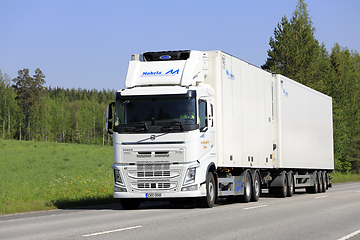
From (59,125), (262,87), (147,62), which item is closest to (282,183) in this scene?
(262,87)

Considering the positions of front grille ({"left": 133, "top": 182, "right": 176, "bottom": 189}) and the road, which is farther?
front grille ({"left": 133, "top": 182, "right": 176, "bottom": 189})

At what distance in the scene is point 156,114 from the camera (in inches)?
557

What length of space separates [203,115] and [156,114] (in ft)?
4.42

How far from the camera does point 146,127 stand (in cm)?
1405

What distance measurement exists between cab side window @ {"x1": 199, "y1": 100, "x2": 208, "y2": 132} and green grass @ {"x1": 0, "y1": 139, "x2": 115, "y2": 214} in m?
5.30

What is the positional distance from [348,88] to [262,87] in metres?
47.6

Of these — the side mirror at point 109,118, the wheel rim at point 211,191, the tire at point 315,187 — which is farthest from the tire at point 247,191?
the tire at point 315,187

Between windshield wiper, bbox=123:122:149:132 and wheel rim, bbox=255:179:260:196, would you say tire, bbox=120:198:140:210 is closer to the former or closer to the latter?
windshield wiper, bbox=123:122:149:132

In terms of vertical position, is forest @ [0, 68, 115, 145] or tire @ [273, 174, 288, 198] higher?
forest @ [0, 68, 115, 145]

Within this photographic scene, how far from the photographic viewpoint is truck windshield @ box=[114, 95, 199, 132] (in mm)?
14016

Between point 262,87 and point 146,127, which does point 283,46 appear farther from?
point 146,127

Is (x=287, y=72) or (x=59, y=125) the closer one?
(x=287, y=72)

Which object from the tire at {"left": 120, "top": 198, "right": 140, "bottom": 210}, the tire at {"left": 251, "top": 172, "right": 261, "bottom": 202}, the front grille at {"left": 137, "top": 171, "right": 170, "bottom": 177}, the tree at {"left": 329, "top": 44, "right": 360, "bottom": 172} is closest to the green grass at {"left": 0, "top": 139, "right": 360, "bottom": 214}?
the tire at {"left": 120, "top": 198, "right": 140, "bottom": 210}

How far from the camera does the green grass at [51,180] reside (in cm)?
1691
